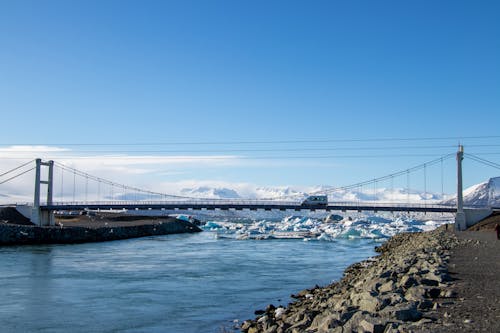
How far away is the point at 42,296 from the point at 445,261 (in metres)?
11.4

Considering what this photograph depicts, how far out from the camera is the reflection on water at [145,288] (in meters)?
Result: 12.3

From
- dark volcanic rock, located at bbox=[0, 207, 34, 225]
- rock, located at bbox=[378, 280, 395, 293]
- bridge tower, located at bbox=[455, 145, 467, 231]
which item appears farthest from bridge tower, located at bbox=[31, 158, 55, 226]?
Answer: rock, located at bbox=[378, 280, 395, 293]

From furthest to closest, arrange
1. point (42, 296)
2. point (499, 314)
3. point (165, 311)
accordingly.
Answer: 1. point (42, 296)
2. point (165, 311)
3. point (499, 314)

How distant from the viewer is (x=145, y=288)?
57.8ft

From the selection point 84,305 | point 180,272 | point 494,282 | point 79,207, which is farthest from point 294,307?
point 79,207

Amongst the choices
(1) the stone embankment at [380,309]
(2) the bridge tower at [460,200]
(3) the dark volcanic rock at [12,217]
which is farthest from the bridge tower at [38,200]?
(1) the stone embankment at [380,309]

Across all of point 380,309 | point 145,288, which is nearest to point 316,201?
point 145,288

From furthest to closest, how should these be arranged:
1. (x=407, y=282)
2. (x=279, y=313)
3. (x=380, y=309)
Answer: (x=279, y=313), (x=407, y=282), (x=380, y=309)

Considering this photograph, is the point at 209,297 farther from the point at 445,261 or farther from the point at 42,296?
the point at 445,261

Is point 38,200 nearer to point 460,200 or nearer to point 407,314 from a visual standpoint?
point 460,200

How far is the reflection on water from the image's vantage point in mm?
12273

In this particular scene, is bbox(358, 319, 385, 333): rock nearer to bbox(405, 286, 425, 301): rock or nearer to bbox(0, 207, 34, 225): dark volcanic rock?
bbox(405, 286, 425, 301): rock

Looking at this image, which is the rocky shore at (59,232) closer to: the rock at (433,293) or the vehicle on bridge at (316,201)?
the vehicle on bridge at (316,201)

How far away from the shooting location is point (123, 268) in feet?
78.4
